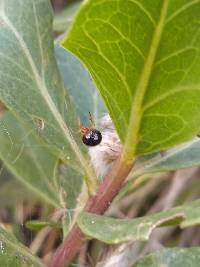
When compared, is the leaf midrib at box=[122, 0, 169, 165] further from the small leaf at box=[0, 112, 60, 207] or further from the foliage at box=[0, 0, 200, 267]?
the small leaf at box=[0, 112, 60, 207]

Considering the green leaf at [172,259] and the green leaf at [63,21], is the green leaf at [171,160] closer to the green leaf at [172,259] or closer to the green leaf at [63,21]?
the green leaf at [172,259]

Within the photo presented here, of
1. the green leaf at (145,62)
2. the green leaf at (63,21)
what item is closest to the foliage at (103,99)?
the green leaf at (145,62)

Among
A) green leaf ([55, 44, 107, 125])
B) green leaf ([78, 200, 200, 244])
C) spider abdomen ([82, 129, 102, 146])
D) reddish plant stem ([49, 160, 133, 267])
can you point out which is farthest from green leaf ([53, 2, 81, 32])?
green leaf ([78, 200, 200, 244])

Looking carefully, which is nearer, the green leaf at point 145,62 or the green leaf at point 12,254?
the green leaf at point 145,62

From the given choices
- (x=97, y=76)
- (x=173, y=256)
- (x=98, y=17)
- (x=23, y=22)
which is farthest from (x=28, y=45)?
(x=173, y=256)

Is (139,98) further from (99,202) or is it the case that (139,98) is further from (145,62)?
(99,202)

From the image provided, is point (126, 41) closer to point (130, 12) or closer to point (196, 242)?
point (130, 12)
